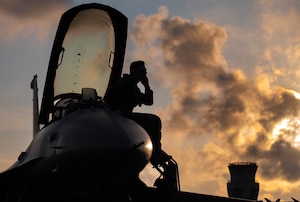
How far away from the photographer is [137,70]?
931 cm

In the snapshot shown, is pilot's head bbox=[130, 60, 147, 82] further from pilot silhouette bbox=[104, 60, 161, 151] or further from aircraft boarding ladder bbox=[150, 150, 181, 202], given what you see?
aircraft boarding ladder bbox=[150, 150, 181, 202]

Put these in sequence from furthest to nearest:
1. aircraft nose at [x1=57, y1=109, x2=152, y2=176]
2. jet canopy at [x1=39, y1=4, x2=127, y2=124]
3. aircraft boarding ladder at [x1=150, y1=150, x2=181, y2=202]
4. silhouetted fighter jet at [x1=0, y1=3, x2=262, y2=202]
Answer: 1. jet canopy at [x1=39, y1=4, x2=127, y2=124]
2. aircraft boarding ladder at [x1=150, y1=150, x2=181, y2=202]
3. silhouetted fighter jet at [x1=0, y1=3, x2=262, y2=202]
4. aircraft nose at [x1=57, y1=109, x2=152, y2=176]

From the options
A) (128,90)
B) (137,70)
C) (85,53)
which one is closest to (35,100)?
(85,53)

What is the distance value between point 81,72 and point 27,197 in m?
3.61

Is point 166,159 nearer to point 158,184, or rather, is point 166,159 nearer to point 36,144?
point 158,184

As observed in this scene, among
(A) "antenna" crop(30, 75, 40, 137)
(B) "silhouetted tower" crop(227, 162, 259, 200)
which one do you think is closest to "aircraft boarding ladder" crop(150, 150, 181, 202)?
(A) "antenna" crop(30, 75, 40, 137)

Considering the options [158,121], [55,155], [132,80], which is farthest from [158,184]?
[55,155]

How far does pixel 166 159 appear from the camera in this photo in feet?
29.7

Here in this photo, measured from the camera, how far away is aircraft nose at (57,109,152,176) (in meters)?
6.23

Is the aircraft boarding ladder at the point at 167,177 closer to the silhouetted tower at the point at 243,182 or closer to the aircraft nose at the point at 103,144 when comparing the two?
the aircraft nose at the point at 103,144

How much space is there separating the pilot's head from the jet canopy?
3.72 ft

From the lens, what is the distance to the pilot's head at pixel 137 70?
931cm

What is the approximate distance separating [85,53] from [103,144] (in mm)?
4625

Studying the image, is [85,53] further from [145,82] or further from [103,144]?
[103,144]
